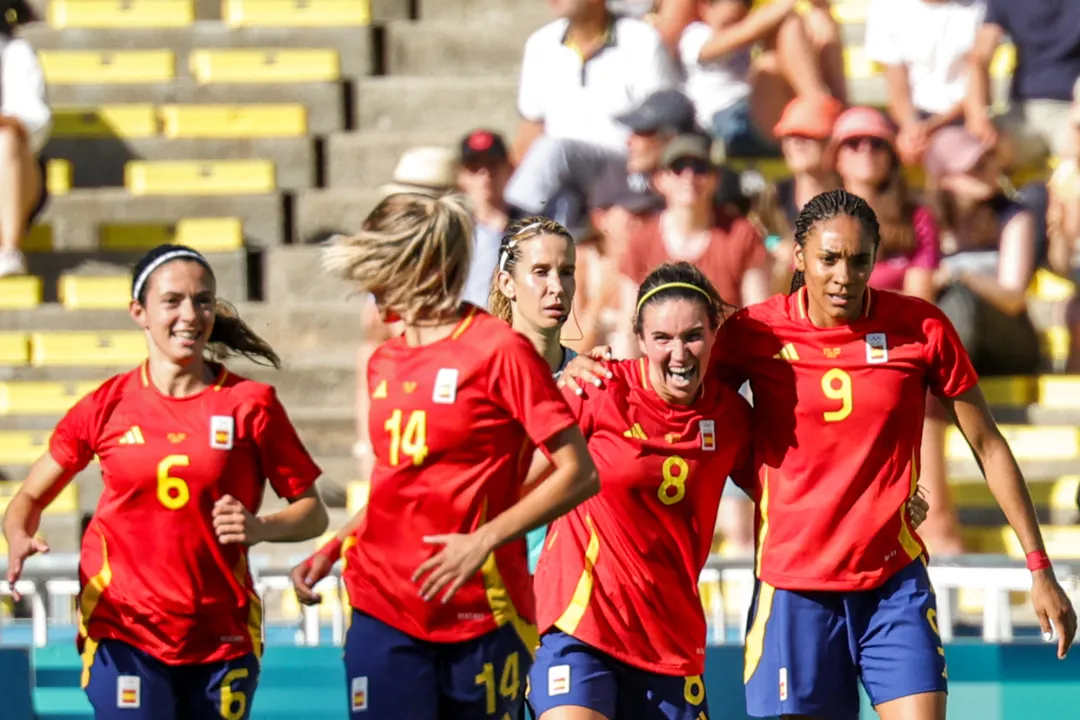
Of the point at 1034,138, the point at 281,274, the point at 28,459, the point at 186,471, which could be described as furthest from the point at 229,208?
the point at 186,471

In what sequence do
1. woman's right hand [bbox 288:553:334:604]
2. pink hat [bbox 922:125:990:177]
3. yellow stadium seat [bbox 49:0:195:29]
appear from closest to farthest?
woman's right hand [bbox 288:553:334:604] → pink hat [bbox 922:125:990:177] → yellow stadium seat [bbox 49:0:195:29]

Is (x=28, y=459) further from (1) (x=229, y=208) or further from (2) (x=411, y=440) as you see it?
(2) (x=411, y=440)

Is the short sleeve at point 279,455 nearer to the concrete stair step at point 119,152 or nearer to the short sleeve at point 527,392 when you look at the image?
the short sleeve at point 527,392

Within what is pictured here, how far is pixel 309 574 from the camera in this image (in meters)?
5.02

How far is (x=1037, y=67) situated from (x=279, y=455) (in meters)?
7.00

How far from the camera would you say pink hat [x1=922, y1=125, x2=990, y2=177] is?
10.1m

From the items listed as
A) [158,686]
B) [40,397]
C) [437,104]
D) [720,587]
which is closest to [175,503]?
[158,686]

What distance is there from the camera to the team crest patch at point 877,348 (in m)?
5.67

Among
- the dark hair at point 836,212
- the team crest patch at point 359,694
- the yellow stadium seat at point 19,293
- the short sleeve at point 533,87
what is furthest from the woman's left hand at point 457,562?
the yellow stadium seat at point 19,293

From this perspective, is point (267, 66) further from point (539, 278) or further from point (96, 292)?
point (539, 278)

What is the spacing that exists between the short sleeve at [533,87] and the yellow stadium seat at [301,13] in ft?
6.89

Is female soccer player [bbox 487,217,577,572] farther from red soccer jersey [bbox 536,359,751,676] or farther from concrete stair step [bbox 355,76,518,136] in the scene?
concrete stair step [bbox 355,76,518,136]

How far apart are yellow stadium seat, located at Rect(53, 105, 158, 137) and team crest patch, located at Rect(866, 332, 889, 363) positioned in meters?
7.73

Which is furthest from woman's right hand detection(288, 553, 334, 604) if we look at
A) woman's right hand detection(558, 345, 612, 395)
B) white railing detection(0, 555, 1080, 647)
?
white railing detection(0, 555, 1080, 647)
